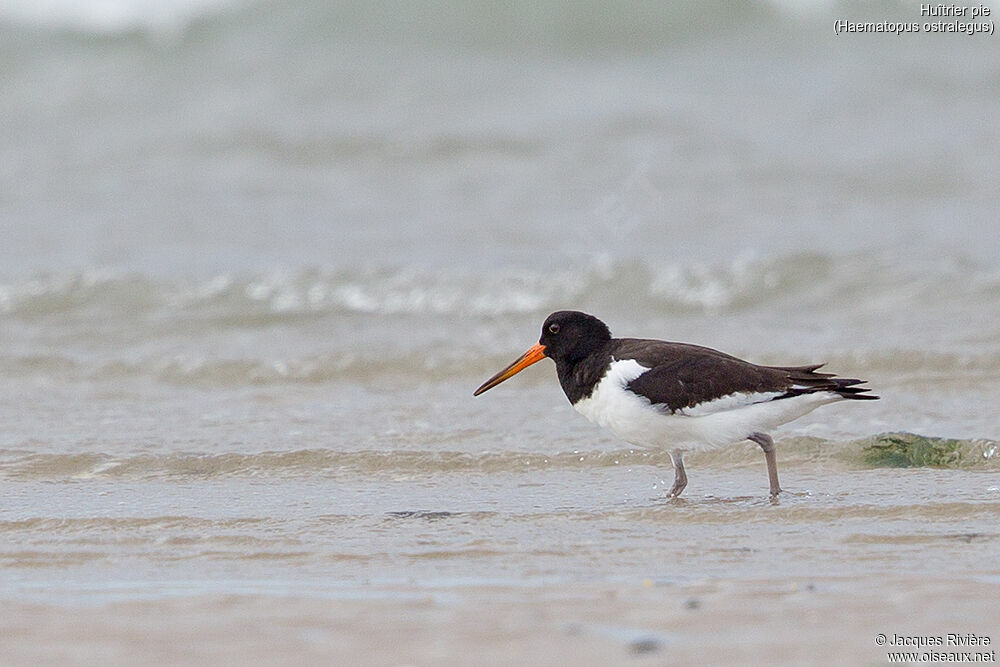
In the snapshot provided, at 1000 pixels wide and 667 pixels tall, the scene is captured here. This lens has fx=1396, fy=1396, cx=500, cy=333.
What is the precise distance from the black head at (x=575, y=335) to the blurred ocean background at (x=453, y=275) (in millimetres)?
566

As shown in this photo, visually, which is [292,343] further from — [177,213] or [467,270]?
[177,213]

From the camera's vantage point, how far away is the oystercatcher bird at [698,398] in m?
5.98

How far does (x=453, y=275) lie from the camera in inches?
454

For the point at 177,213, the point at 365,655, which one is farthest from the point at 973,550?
the point at 177,213

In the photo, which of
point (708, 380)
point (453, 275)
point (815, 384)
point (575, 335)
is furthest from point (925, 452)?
point (453, 275)

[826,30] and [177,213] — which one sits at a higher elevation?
[826,30]

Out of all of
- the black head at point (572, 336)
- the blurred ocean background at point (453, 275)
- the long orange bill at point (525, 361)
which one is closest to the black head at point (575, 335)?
the black head at point (572, 336)

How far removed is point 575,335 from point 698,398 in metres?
0.80

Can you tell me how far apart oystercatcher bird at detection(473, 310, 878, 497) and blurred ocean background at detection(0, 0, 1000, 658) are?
0.27m

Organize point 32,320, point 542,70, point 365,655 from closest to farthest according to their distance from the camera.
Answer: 1. point 365,655
2. point 32,320
3. point 542,70

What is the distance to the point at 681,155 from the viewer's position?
1484 cm

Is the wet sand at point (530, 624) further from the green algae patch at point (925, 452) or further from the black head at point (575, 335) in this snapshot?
the black head at point (575, 335)

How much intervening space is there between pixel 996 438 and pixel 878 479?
1057 mm

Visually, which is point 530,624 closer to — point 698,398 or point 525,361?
point 698,398
